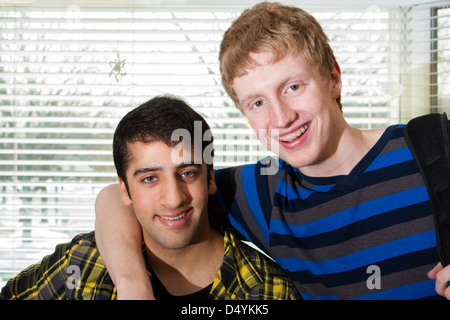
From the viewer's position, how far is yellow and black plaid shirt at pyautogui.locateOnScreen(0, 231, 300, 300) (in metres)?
1.12

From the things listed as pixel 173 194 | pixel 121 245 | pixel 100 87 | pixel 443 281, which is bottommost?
pixel 443 281

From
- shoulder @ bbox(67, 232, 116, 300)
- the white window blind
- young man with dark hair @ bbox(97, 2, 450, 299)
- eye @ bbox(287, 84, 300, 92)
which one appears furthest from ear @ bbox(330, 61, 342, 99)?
the white window blind

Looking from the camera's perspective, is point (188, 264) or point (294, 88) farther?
point (188, 264)

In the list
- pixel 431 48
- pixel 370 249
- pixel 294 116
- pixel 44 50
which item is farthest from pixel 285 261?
pixel 44 50

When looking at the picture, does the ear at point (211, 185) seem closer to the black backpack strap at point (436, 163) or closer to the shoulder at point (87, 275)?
the shoulder at point (87, 275)

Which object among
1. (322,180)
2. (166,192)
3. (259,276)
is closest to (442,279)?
(322,180)

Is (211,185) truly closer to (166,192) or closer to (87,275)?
(166,192)

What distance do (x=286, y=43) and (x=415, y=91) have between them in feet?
5.07

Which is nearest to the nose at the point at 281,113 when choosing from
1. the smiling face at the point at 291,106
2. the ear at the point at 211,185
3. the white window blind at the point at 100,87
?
the smiling face at the point at 291,106

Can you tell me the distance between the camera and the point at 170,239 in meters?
1.12

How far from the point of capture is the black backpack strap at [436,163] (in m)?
0.89

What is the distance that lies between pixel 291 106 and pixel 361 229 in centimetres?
35

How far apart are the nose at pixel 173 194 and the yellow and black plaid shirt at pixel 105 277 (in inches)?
7.9
